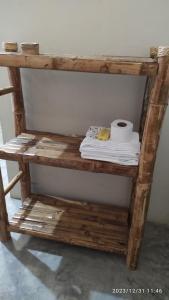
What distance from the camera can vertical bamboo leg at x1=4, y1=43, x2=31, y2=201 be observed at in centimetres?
114

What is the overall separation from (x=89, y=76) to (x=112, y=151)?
0.41 metres

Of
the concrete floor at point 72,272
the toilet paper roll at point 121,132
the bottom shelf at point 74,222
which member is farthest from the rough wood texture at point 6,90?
the concrete floor at point 72,272

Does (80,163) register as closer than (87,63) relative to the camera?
No

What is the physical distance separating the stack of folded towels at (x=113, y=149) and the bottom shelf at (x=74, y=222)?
44 cm

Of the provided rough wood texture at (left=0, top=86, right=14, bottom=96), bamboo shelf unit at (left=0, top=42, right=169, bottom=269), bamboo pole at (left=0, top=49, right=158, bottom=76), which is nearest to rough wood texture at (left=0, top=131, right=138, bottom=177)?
bamboo shelf unit at (left=0, top=42, right=169, bottom=269)

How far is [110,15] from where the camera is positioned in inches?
39.4

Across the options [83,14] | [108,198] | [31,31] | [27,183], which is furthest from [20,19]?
[108,198]

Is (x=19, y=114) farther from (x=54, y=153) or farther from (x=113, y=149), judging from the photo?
(x=113, y=149)

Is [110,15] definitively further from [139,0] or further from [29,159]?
[29,159]

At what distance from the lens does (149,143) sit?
2.82 ft

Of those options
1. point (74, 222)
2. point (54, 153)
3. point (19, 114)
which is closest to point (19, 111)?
point (19, 114)

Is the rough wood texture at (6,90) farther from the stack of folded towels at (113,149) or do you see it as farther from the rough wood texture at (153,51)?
the rough wood texture at (153,51)

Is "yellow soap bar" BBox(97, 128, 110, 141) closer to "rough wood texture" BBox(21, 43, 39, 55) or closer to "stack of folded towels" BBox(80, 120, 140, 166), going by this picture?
"stack of folded towels" BBox(80, 120, 140, 166)

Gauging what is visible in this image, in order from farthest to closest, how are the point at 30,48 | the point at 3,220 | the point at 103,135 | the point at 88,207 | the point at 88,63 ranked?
the point at 88,207
the point at 3,220
the point at 103,135
the point at 30,48
the point at 88,63
